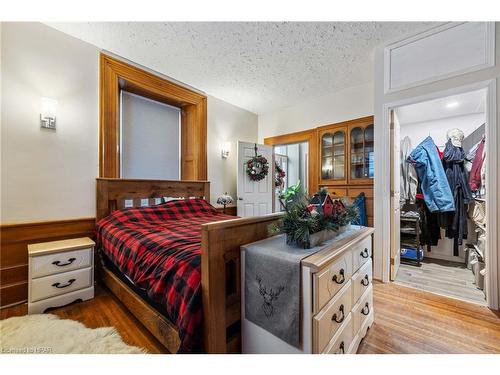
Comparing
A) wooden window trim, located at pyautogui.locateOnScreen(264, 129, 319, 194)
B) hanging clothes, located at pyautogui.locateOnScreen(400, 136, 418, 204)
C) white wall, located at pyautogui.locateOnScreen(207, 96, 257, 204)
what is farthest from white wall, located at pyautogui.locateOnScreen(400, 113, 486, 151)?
white wall, located at pyautogui.locateOnScreen(207, 96, 257, 204)

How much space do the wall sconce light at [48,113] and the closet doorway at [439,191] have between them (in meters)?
3.36

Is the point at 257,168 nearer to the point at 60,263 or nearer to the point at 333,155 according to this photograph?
the point at 333,155

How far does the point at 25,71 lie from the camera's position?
6.19ft

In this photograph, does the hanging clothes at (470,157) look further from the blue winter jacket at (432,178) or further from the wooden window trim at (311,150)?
the wooden window trim at (311,150)

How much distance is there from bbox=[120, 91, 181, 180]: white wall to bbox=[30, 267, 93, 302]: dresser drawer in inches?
48.8

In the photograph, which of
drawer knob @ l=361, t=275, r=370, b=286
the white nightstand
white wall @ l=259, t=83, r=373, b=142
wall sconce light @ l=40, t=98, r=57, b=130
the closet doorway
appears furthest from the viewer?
white wall @ l=259, t=83, r=373, b=142

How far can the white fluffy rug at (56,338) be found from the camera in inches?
48.7

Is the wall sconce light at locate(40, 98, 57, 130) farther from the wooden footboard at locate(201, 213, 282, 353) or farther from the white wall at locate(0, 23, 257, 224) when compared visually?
the wooden footboard at locate(201, 213, 282, 353)

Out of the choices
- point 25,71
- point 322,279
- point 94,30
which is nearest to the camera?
point 322,279

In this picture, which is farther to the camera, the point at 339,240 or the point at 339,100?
the point at 339,100

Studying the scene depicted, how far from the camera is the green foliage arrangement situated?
1050 mm

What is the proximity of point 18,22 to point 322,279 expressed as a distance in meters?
3.09
